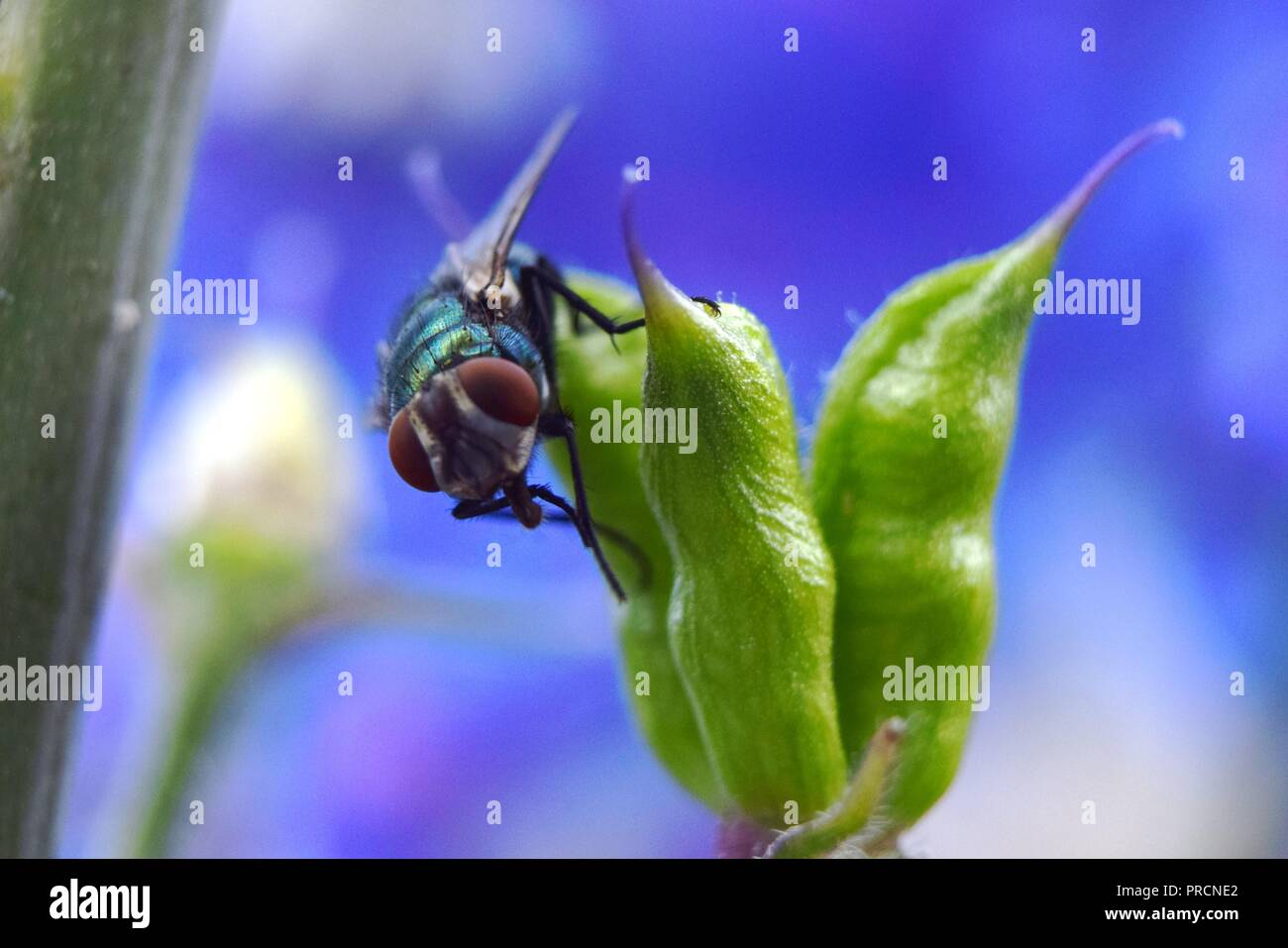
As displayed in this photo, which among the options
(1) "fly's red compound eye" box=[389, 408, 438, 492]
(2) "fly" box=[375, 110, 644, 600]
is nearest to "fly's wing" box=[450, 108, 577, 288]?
(2) "fly" box=[375, 110, 644, 600]

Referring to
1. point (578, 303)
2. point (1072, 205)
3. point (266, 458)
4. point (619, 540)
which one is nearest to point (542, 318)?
point (578, 303)

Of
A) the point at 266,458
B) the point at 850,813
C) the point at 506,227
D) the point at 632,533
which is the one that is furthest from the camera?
the point at 266,458

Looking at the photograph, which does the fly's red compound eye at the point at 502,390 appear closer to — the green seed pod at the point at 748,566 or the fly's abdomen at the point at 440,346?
the fly's abdomen at the point at 440,346

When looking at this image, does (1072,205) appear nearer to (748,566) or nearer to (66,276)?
(748,566)

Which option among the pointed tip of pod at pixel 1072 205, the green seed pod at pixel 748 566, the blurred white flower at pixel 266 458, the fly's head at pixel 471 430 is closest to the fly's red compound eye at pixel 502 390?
the fly's head at pixel 471 430
